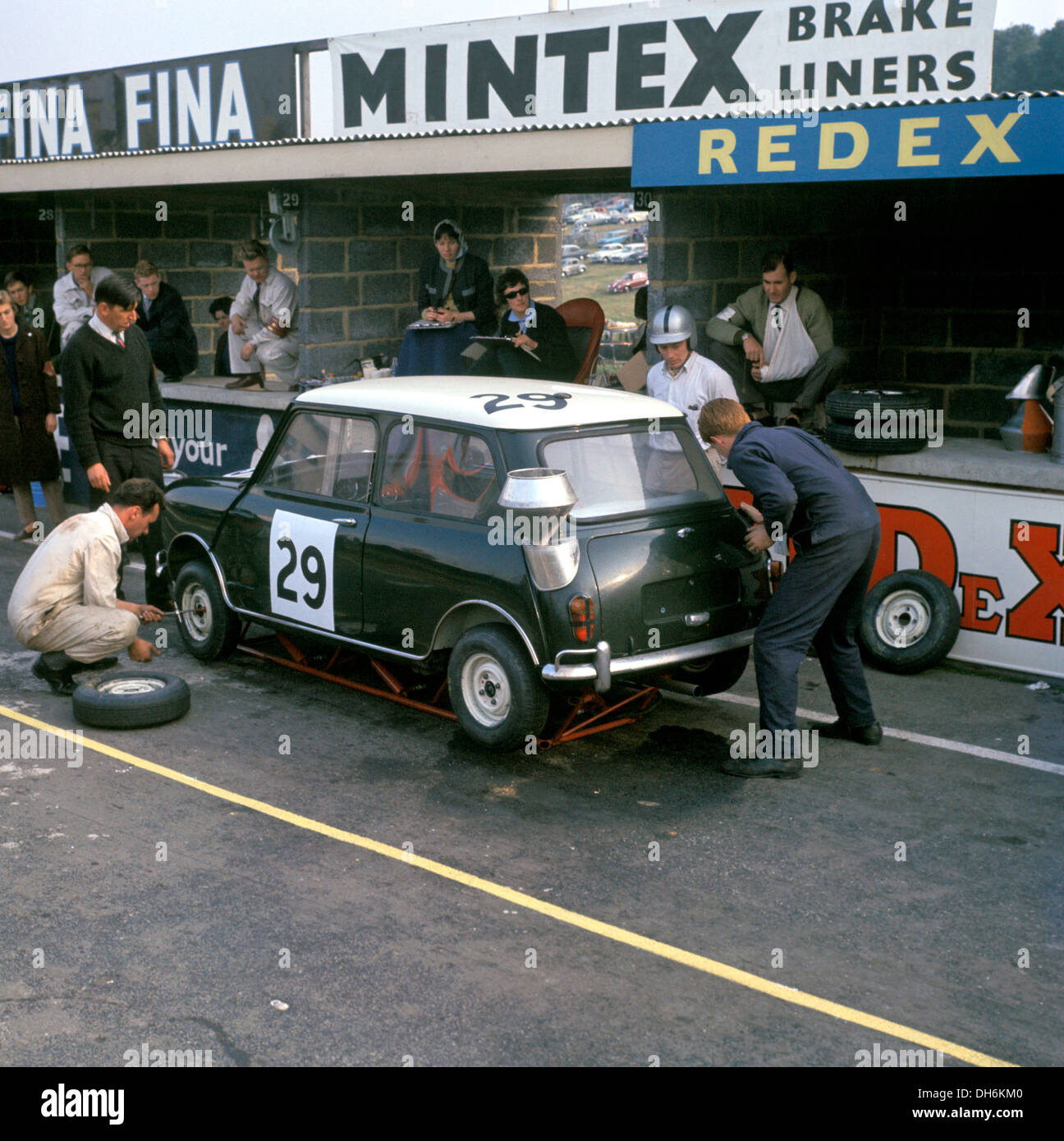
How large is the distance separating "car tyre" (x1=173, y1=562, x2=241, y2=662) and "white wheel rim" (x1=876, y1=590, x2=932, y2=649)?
13.1 ft

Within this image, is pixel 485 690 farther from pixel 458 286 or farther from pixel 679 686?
pixel 458 286

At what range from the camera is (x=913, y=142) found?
802 centimetres

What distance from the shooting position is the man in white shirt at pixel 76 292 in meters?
13.1

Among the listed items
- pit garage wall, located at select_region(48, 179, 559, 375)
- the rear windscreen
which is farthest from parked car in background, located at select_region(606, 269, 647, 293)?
the rear windscreen

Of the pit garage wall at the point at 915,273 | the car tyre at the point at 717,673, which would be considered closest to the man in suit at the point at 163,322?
the pit garage wall at the point at 915,273

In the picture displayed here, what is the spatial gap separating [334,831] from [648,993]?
180 cm

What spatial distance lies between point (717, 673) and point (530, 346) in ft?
13.9

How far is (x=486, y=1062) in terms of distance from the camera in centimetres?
384

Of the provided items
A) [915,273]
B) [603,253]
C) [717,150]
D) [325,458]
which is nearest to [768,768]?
[325,458]

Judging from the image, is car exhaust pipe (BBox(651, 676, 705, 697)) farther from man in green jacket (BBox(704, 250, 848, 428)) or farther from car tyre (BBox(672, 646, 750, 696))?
man in green jacket (BBox(704, 250, 848, 428))

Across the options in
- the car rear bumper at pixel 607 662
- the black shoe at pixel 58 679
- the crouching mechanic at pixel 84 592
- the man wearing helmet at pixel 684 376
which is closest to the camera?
the car rear bumper at pixel 607 662

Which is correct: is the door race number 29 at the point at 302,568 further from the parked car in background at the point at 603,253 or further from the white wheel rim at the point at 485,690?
the parked car in background at the point at 603,253

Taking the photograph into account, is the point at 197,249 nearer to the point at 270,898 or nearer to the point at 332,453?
the point at 332,453

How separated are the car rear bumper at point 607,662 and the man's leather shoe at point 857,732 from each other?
942 mm
